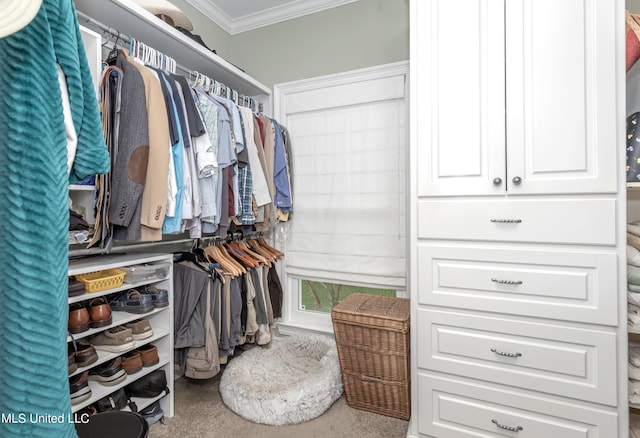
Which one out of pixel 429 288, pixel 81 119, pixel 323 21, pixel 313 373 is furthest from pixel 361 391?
pixel 323 21

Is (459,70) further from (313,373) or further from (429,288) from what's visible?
(313,373)

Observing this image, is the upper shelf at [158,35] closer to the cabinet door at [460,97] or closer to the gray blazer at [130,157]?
the gray blazer at [130,157]

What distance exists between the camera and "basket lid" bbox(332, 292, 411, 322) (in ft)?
5.92

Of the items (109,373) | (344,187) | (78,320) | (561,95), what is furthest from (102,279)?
Result: (561,95)

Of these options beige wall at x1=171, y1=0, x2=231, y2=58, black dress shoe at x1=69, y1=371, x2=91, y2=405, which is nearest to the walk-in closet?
black dress shoe at x1=69, y1=371, x2=91, y2=405

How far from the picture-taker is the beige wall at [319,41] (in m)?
2.28

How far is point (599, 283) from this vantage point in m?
1.29

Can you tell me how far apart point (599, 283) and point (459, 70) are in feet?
3.46

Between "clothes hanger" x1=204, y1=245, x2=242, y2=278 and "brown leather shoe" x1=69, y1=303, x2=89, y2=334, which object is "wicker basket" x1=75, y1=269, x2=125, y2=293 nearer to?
"brown leather shoe" x1=69, y1=303, x2=89, y2=334

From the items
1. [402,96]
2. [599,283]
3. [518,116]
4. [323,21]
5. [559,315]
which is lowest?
[559,315]

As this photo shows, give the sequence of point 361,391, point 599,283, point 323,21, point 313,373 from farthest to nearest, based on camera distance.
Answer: point 323,21
point 313,373
point 361,391
point 599,283

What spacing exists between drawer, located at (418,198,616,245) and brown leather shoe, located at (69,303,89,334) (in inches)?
58.4

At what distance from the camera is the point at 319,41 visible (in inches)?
97.8

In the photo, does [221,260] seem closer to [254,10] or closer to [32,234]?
[32,234]
